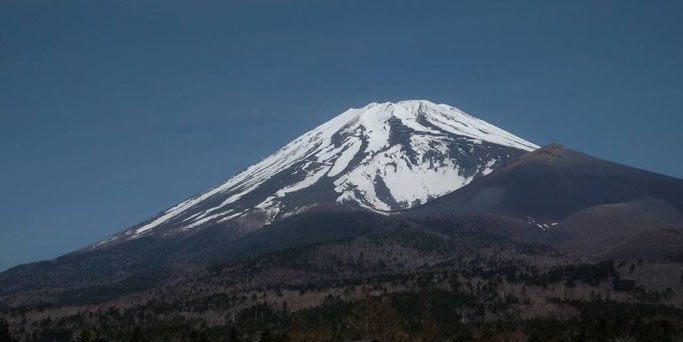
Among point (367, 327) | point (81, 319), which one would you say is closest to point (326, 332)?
point (367, 327)

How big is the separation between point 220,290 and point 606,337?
339 feet

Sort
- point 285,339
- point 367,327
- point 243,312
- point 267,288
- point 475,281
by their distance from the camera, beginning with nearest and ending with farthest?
point 285,339 → point 367,327 → point 243,312 → point 475,281 → point 267,288

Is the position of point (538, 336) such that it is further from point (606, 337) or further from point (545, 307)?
point (545, 307)

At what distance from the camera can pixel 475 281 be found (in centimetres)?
17975

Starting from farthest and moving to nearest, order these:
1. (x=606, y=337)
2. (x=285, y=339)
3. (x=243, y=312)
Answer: (x=243, y=312) → (x=606, y=337) → (x=285, y=339)

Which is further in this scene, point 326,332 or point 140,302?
point 140,302

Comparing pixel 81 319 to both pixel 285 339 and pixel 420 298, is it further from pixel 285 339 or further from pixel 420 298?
pixel 285 339

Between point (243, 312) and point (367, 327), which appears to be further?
point (243, 312)

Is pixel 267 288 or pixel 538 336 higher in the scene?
pixel 267 288

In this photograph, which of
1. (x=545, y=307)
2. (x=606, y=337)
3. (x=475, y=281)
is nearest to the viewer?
(x=606, y=337)

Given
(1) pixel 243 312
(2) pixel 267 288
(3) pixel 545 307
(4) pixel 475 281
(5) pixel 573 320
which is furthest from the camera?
(2) pixel 267 288

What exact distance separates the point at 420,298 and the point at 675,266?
2280 inches

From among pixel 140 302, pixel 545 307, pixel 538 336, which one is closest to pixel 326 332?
pixel 538 336

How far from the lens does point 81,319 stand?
544ft
